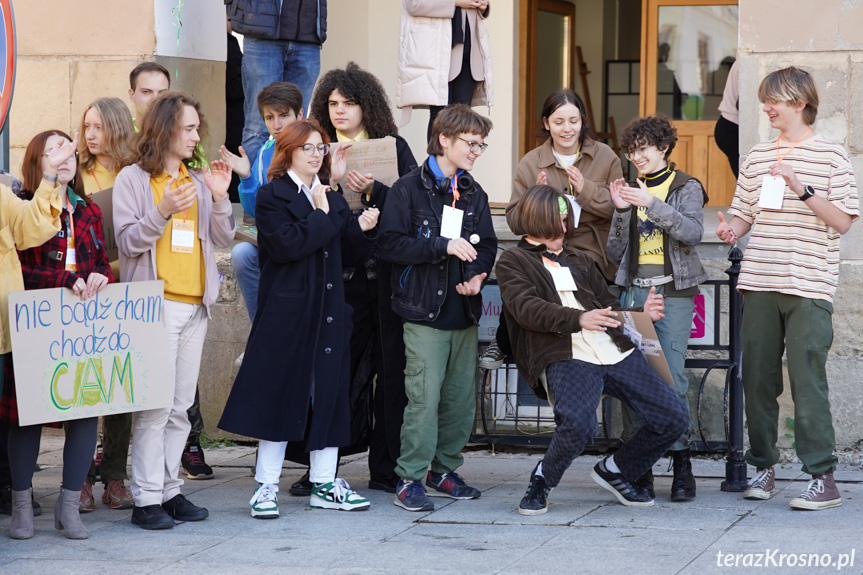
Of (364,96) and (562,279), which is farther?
(364,96)

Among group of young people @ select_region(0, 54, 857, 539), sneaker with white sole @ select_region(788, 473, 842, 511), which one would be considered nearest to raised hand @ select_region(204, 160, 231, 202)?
group of young people @ select_region(0, 54, 857, 539)

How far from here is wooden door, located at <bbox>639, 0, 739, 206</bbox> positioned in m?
9.80

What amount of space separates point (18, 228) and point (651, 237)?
2.88 m

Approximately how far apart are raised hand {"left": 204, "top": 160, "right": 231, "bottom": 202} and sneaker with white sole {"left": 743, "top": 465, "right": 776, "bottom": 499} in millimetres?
2823

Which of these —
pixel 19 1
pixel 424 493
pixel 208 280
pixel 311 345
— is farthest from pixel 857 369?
pixel 19 1

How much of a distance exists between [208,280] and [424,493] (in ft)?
4.62

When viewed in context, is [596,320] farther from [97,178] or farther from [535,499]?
[97,178]

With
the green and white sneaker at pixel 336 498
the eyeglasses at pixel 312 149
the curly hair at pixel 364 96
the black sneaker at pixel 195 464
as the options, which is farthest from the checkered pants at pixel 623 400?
the black sneaker at pixel 195 464

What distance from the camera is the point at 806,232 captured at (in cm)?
541

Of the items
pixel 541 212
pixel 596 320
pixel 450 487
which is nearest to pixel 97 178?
pixel 541 212

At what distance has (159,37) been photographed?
7465 millimetres

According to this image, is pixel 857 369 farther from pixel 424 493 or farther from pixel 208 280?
pixel 208 280

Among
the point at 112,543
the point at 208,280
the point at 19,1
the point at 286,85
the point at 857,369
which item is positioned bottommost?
the point at 112,543

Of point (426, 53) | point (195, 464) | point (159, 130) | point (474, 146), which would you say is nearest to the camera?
point (159, 130)
